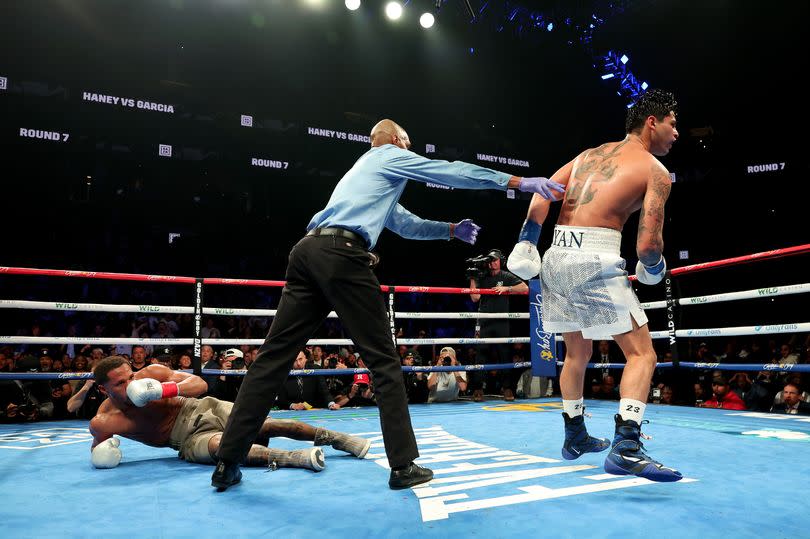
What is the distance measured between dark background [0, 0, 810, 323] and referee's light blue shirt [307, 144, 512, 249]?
838cm

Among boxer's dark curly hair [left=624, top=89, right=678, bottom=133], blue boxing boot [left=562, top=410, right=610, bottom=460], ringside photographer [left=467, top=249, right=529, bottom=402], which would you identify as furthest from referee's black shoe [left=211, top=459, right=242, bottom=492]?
ringside photographer [left=467, top=249, right=529, bottom=402]

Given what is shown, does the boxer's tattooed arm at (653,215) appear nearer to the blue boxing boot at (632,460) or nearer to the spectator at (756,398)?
the blue boxing boot at (632,460)

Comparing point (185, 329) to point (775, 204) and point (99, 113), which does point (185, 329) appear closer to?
point (99, 113)

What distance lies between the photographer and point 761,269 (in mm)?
10938

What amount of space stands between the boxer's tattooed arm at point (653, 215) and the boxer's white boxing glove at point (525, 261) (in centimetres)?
37

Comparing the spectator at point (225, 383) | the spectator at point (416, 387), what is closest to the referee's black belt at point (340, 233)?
the spectator at point (225, 383)

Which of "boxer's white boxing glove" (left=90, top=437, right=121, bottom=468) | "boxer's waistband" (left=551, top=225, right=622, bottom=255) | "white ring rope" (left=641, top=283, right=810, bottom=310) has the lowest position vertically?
"boxer's white boxing glove" (left=90, top=437, right=121, bottom=468)

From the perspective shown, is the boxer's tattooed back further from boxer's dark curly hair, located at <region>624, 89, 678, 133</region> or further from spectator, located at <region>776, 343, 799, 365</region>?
spectator, located at <region>776, 343, 799, 365</region>

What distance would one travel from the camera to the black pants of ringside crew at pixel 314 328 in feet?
5.73

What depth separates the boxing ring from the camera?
1.31 m

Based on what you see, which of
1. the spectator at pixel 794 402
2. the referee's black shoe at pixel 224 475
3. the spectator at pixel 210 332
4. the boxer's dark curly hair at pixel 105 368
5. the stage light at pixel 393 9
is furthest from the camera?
the stage light at pixel 393 9

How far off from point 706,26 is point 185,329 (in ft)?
35.8

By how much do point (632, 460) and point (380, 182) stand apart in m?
1.21

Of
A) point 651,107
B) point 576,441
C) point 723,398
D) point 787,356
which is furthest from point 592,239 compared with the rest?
point 787,356
